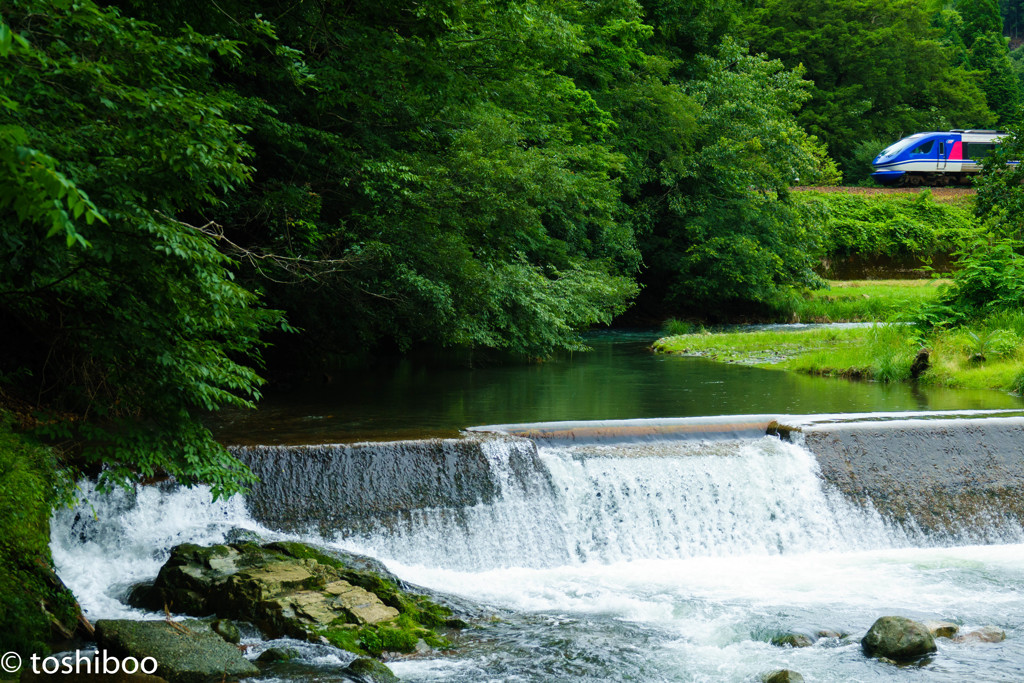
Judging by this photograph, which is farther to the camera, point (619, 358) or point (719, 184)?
point (719, 184)

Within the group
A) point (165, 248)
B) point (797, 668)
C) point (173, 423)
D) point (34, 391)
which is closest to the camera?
point (165, 248)

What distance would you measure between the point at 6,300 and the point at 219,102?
7.22 feet

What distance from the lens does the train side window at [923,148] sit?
40.0 meters

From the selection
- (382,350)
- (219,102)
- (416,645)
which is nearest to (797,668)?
(416,645)

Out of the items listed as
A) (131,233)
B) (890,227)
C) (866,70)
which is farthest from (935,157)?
A: (131,233)

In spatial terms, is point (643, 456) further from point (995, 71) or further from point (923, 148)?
point (995, 71)

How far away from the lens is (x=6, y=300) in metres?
6.76

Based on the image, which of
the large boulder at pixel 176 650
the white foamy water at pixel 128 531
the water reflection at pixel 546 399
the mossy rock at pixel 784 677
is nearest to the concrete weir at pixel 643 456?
the white foamy water at pixel 128 531

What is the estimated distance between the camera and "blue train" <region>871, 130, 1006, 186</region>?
3981 cm

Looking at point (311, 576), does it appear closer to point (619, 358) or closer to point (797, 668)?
point (797, 668)

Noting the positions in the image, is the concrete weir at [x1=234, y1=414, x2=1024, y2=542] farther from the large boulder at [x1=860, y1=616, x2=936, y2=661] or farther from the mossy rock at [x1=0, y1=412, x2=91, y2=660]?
the large boulder at [x1=860, y1=616, x2=936, y2=661]

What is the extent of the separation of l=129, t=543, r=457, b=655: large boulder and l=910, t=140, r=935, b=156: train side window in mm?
39148

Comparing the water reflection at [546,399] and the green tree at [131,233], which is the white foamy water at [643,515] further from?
the green tree at [131,233]

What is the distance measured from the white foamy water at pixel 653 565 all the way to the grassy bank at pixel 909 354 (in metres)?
6.10
